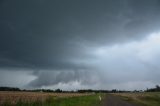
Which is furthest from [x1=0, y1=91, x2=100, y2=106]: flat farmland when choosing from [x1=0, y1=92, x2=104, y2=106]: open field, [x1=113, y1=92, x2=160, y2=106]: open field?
[x1=113, y1=92, x2=160, y2=106]: open field

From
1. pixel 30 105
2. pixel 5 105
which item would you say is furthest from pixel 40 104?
pixel 5 105

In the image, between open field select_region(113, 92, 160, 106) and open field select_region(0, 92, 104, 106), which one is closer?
open field select_region(0, 92, 104, 106)

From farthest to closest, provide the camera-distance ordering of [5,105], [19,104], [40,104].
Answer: [40,104]
[19,104]
[5,105]

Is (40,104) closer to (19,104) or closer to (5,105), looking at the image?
(19,104)

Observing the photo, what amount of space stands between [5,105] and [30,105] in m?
3.83

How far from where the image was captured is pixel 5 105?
95.4ft

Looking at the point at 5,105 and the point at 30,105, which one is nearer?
the point at 5,105

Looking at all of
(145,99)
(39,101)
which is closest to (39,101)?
(39,101)

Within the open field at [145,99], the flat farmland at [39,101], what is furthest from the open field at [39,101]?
the open field at [145,99]

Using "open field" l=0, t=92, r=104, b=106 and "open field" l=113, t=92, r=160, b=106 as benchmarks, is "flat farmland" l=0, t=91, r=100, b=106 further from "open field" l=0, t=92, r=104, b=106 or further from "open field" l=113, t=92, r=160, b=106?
"open field" l=113, t=92, r=160, b=106

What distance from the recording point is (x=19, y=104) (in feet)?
103

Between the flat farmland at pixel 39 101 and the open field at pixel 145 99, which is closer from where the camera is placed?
the flat farmland at pixel 39 101

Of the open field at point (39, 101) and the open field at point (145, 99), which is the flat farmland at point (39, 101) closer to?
the open field at point (39, 101)

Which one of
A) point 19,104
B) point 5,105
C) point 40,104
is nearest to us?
point 5,105
